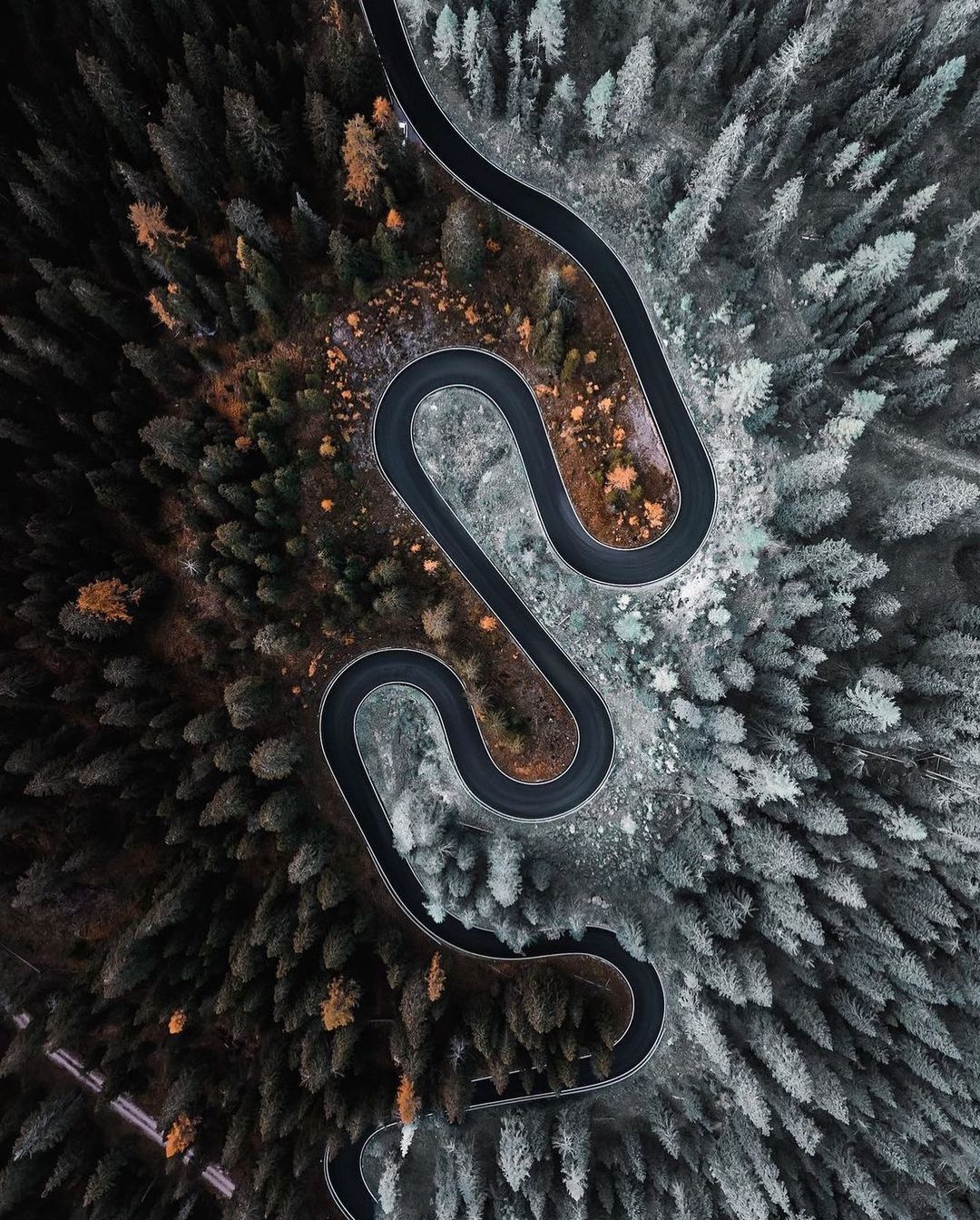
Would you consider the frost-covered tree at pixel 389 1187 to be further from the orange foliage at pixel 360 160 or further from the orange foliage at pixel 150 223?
the orange foliage at pixel 360 160

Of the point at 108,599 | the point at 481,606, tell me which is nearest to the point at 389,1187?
the point at 481,606

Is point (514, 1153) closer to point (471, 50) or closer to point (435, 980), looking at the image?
point (435, 980)

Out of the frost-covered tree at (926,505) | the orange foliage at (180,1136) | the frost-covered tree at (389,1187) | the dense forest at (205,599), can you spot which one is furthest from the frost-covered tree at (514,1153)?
the frost-covered tree at (926,505)

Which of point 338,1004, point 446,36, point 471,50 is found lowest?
point 338,1004

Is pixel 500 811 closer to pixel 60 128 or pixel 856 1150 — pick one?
pixel 856 1150

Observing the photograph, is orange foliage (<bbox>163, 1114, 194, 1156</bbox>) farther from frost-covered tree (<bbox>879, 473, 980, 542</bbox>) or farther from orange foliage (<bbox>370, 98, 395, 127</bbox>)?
orange foliage (<bbox>370, 98, 395, 127</bbox>)

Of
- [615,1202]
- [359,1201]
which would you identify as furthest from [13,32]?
[615,1202]
